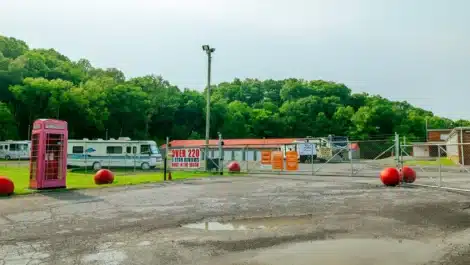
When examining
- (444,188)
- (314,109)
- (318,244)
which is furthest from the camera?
(314,109)

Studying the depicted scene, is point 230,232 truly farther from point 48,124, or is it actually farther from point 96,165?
point 96,165

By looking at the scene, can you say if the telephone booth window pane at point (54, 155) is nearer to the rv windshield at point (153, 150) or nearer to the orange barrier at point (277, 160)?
the orange barrier at point (277, 160)

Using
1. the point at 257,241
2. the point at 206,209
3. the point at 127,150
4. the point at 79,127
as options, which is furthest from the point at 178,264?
the point at 79,127

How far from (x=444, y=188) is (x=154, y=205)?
11903mm

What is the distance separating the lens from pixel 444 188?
1593cm

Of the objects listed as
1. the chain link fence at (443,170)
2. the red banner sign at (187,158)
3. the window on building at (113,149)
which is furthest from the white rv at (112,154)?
the chain link fence at (443,170)

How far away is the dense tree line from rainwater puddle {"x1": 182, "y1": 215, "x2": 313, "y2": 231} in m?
61.2

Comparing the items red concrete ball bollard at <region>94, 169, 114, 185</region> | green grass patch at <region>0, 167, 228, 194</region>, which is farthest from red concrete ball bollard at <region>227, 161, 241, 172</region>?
red concrete ball bollard at <region>94, 169, 114, 185</region>

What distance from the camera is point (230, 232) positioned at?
318 inches

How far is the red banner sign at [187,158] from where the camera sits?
90.7ft

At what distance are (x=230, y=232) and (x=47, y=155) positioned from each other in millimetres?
12365

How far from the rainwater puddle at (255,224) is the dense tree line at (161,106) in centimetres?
6122

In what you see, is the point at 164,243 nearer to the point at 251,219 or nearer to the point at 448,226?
the point at 251,219

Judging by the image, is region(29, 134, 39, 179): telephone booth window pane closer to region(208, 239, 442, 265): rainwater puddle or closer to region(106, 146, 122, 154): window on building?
region(208, 239, 442, 265): rainwater puddle
